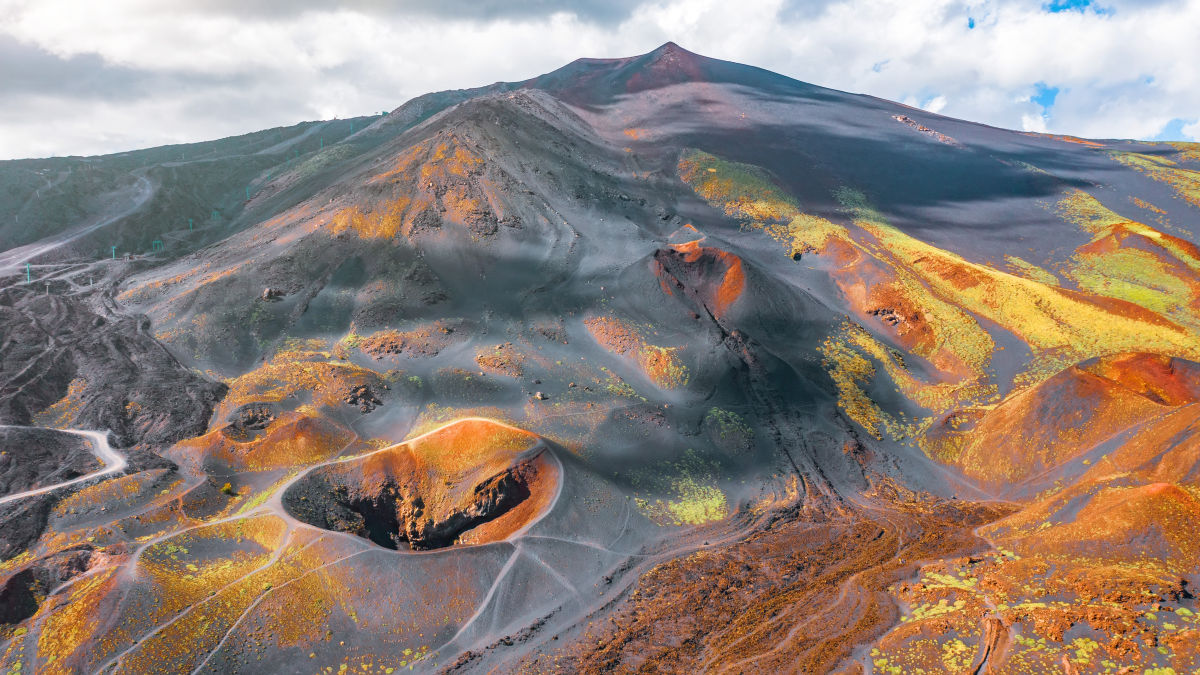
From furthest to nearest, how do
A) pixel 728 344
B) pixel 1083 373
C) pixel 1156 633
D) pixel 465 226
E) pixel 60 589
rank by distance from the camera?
1. pixel 465 226
2. pixel 728 344
3. pixel 1083 373
4. pixel 60 589
5. pixel 1156 633

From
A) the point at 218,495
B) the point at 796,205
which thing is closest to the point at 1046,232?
the point at 796,205

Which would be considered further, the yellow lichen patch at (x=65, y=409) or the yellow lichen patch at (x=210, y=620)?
the yellow lichen patch at (x=65, y=409)

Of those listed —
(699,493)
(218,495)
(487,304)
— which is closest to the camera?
(218,495)

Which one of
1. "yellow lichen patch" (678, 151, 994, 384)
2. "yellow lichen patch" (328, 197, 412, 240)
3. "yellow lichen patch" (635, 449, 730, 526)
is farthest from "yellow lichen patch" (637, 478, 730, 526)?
"yellow lichen patch" (328, 197, 412, 240)

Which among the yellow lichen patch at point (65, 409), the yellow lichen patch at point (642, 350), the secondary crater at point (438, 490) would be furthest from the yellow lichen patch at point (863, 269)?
the yellow lichen patch at point (65, 409)

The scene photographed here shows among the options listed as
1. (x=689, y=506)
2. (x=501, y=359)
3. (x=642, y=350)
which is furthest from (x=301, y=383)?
(x=689, y=506)

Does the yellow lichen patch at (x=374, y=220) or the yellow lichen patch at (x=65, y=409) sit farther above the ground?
the yellow lichen patch at (x=374, y=220)

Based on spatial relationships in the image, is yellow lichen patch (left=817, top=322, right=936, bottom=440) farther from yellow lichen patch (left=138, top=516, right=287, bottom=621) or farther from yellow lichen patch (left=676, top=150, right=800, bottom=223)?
yellow lichen patch (left=138, top=516, right=287, bottom=621)

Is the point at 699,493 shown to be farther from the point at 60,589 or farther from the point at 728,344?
the point at 60,589

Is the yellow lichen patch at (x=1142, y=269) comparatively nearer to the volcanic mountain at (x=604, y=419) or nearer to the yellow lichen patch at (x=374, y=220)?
the volcanic mountain at (x=604, y=419)
